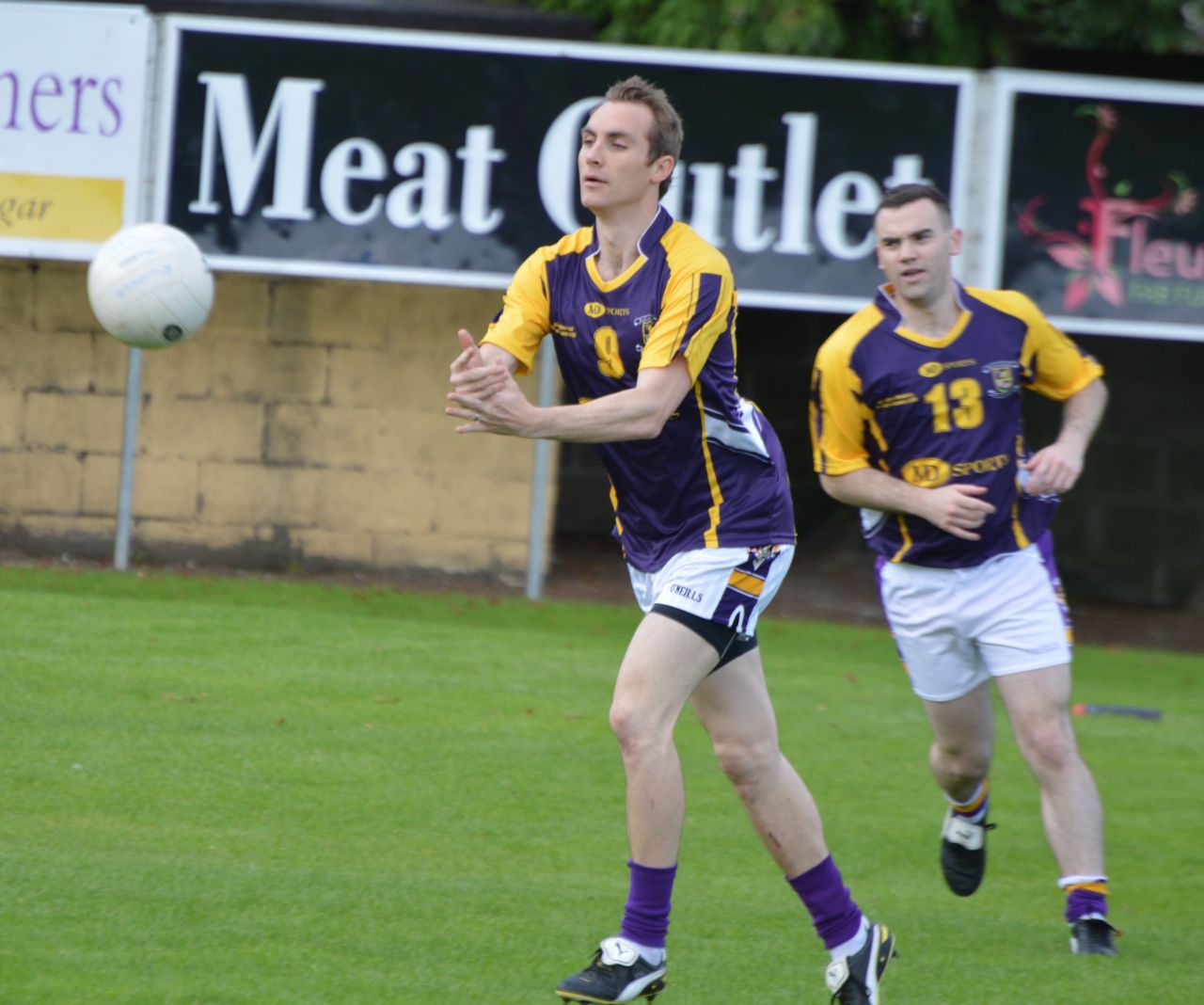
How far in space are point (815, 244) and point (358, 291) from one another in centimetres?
323

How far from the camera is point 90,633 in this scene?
888 cm

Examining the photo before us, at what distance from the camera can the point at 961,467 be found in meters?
5.41

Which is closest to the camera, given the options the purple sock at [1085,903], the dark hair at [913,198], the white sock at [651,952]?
the white sock at [651,952]

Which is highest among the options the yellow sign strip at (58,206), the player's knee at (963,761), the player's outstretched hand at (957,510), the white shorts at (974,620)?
the yellow sign strip at (58,206)

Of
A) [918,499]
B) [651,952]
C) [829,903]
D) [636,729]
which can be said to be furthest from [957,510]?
[651,952]

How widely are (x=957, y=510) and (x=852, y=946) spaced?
4.66 feet

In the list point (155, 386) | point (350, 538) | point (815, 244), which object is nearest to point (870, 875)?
point (815, 244)

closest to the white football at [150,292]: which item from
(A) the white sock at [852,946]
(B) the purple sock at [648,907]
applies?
(B) the purple sock at [648,907]

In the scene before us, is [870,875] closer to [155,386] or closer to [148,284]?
[148,284]

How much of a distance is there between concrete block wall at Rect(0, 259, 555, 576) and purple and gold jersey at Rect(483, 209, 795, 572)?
7229mm

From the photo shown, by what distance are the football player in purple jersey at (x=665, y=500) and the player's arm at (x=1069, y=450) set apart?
1.10 m

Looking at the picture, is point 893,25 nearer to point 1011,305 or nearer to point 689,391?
point 1011,305

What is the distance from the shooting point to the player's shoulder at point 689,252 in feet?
14.5

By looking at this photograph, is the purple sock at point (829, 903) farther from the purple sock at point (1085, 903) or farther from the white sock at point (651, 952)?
the purple sock at point (1085, 903)
